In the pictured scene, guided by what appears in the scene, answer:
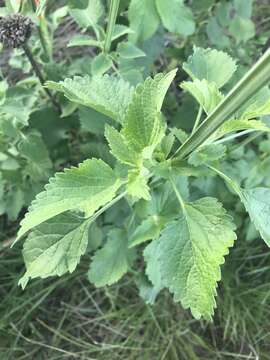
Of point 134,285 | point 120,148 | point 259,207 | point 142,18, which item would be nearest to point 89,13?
point 142,18

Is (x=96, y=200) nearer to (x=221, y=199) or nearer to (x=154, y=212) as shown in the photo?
(x=154, y=212)

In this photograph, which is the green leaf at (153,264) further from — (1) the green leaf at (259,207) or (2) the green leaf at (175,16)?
(2) the green leaf at (175,16)

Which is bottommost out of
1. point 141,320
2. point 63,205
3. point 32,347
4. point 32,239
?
point 32,347

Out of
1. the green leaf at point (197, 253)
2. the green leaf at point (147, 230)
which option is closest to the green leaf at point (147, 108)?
the green leaf at point (197, 253)

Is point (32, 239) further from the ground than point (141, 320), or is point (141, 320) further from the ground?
point (32, 239)

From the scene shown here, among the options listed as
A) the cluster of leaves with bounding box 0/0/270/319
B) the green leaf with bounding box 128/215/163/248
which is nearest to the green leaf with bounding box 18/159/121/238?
the cluster of leaves with bounding box 0/0/270/319

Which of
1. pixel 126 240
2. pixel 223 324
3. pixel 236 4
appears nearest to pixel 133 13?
pixel 236 4
